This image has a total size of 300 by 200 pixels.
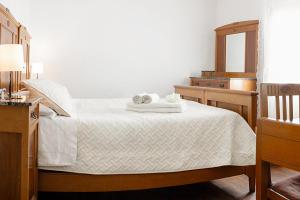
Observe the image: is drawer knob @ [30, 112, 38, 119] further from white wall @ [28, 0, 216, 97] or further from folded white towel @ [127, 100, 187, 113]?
white wall @ [28, 0, 216, 97]

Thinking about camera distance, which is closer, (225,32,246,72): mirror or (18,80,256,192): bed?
(18,80,256,192): bed

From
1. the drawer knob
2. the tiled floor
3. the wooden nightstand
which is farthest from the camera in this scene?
the tiled floor

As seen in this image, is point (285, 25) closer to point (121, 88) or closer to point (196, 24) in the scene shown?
point (196, 24)

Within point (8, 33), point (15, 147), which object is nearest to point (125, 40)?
point (8, 33)

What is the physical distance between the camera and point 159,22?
5.01m

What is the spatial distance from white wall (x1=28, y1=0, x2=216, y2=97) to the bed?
101 inches

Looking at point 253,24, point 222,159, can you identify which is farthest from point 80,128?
point 253,24

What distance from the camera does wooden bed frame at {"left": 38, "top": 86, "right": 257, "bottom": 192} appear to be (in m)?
1.94

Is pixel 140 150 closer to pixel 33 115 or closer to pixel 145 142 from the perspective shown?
pixel 145 142

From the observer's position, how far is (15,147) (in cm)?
154

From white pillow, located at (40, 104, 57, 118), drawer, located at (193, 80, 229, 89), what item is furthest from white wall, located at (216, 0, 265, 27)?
white pillow, located at (40, 104, 57, 118)

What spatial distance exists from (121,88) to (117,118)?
2.76 metres

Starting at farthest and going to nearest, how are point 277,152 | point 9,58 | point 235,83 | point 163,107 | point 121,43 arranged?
point 121,43, point 235,83, point 163,107, point 9,58, point 277,152

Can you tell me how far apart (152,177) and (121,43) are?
10.1 feet
